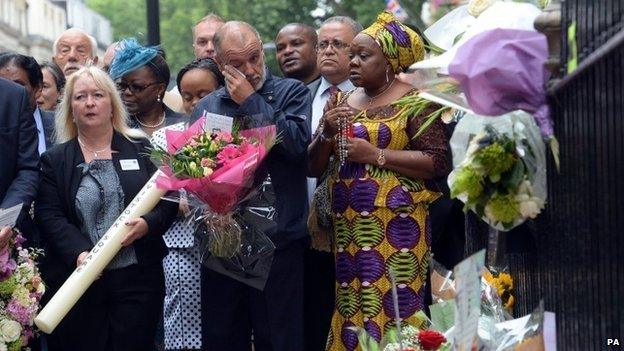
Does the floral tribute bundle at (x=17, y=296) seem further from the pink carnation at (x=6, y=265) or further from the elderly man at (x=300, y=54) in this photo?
the elderly man at (x=300, y=54)

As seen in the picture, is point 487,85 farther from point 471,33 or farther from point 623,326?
point 623,326

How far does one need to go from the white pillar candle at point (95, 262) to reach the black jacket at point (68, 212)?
0.32ft

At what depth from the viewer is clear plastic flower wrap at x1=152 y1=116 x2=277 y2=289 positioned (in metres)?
8.32

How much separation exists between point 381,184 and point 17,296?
2.27m

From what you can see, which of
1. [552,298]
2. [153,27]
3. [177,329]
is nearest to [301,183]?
[177,329]

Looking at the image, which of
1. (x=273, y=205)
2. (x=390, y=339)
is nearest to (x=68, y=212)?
(x=273, y=205)

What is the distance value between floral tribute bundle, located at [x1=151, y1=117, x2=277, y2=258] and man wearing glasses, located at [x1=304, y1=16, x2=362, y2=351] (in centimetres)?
99

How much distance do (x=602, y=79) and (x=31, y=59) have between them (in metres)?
5.96

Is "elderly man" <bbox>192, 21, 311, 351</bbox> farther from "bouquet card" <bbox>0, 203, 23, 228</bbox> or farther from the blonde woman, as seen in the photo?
"bouquet card" <bbox>0, 203, 23, 228</bbox>

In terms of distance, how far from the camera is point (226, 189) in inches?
328

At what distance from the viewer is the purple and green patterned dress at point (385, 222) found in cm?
841

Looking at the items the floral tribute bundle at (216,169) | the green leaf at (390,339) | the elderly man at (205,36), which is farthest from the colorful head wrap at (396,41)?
the elderly man at (205,36)

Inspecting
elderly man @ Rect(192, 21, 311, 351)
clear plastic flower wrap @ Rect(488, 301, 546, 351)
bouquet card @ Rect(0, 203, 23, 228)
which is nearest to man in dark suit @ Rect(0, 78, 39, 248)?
bouquet card @ Rect(0, 203, 23, 228)

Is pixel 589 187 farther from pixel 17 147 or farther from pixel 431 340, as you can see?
pixel 17 147
